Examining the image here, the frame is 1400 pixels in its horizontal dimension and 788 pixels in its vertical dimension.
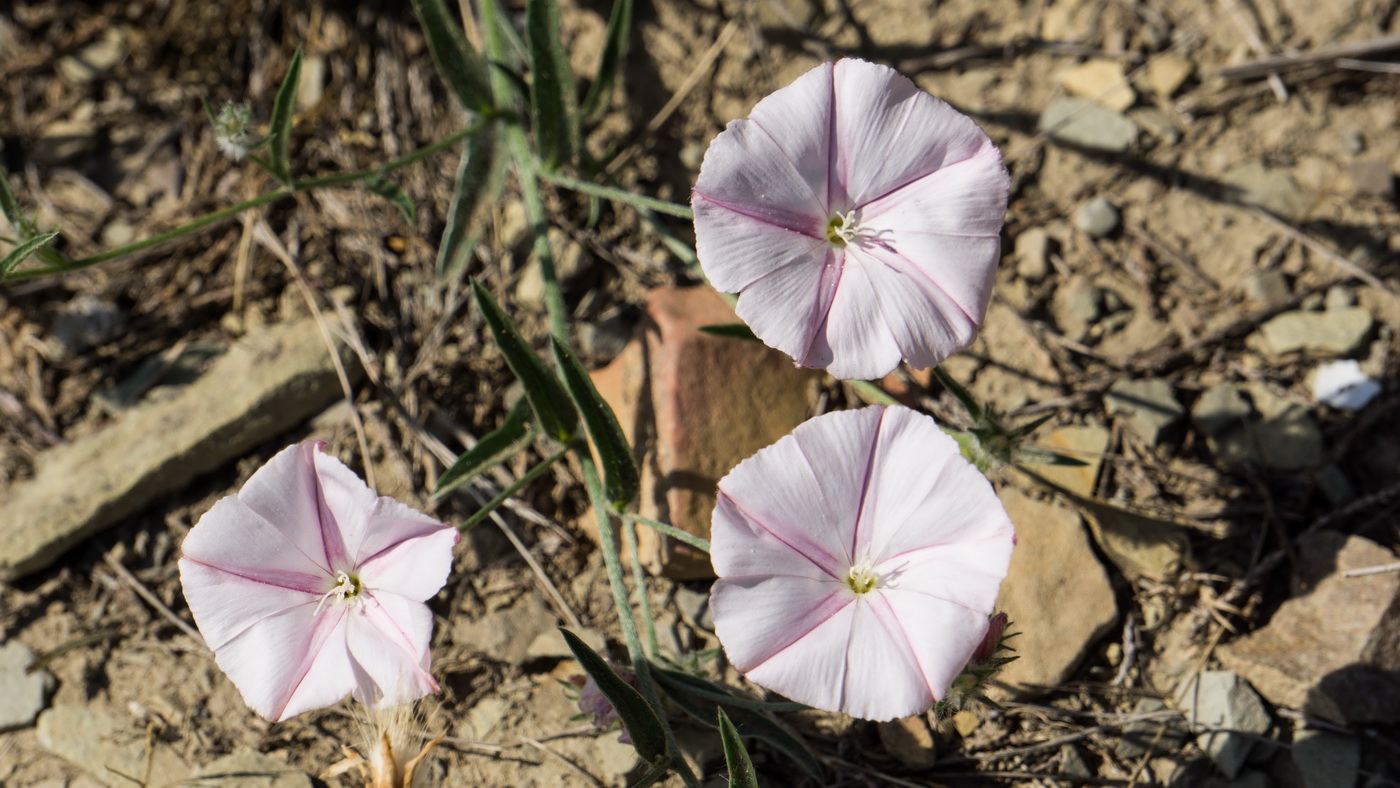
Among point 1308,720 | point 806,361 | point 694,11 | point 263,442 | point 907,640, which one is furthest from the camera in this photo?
point 694,11

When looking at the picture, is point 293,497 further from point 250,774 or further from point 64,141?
point 64,141

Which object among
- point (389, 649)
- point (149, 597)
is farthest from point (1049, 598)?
point (149, 597)

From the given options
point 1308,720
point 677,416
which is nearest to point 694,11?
point 677,416

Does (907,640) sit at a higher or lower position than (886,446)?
lower

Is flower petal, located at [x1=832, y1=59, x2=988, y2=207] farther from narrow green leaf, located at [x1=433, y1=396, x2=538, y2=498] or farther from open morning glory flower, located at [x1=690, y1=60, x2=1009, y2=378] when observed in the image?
narrow green leaf, located at [x1=433, y1=396, x2=538, y2=498]

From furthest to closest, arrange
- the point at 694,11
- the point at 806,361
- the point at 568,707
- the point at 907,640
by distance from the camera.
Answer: the point at 694,11 → the point at 568,707 → the point at 806,361 → the point at 907,640

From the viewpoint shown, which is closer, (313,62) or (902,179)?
(902,179)

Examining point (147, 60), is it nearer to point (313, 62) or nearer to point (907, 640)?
point (313, 62)

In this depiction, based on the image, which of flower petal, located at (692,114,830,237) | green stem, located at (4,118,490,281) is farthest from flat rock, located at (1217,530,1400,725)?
green stem, located at (4,118,490,281)
